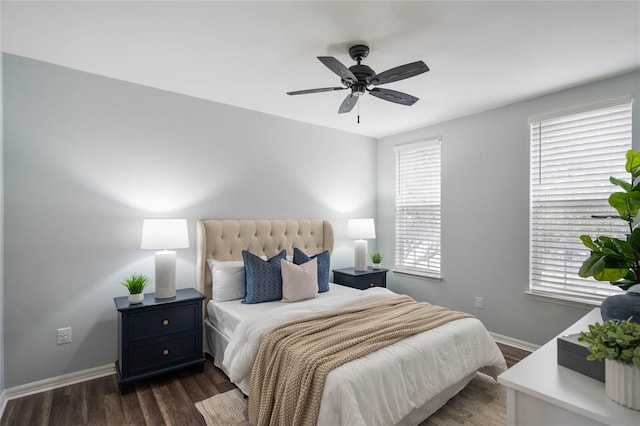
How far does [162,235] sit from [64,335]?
44.5 inches

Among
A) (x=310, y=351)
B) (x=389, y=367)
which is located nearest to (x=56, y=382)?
(x=310, y=351)

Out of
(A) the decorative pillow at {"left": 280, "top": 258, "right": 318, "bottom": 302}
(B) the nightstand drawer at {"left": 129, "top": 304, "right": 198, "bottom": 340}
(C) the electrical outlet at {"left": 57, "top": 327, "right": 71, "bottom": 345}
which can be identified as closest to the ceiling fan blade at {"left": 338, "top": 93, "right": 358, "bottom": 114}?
(A) the decorative pillow at {"left": 280, "top": 258, "right": 318, "bottom": 302}

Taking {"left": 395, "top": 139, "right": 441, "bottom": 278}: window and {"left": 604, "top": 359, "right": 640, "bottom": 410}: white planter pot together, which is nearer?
{"left": 604, "top": 359, "right": 640, "bottom": 410}: white planter pot

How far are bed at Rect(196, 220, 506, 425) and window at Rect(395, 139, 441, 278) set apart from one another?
1.41 meters

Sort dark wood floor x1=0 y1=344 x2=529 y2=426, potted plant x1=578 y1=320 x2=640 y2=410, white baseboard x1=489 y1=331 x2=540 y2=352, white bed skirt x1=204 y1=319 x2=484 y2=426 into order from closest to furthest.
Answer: potted plant x1=578 y1=320 x2=640 y2=410 < white bed skirt x1=204 y1=319 x2=484 y2=426 < dark wood floor x1=0 y1=344 x2=529 y2=426 < white baseboard x1=489 y1=331 x2=540 y2=352

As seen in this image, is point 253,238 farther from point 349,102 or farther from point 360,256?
point 349,102

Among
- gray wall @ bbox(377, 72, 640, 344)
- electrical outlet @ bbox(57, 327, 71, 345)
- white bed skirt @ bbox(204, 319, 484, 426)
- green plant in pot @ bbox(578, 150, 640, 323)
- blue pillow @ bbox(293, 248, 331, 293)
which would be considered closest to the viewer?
green plant in pot @ bbox(578, 150, 640, 323)

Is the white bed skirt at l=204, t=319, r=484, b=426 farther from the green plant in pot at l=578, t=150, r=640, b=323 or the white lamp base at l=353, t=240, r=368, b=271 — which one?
the white lamp base at l=353, t=240, r=368, b=271

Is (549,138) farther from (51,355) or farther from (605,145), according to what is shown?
(51,355)

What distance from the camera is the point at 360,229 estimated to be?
14.1 ft

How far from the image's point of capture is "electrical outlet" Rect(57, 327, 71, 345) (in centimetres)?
262

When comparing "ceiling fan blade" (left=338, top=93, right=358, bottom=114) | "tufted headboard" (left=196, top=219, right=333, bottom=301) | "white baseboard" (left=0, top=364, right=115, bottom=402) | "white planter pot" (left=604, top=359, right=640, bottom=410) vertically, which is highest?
"ceiling fan blade" (left=338, top=93, right=358, bottom=114)

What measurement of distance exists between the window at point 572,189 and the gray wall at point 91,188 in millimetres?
3096

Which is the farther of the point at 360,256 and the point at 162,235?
the point at 360,256
